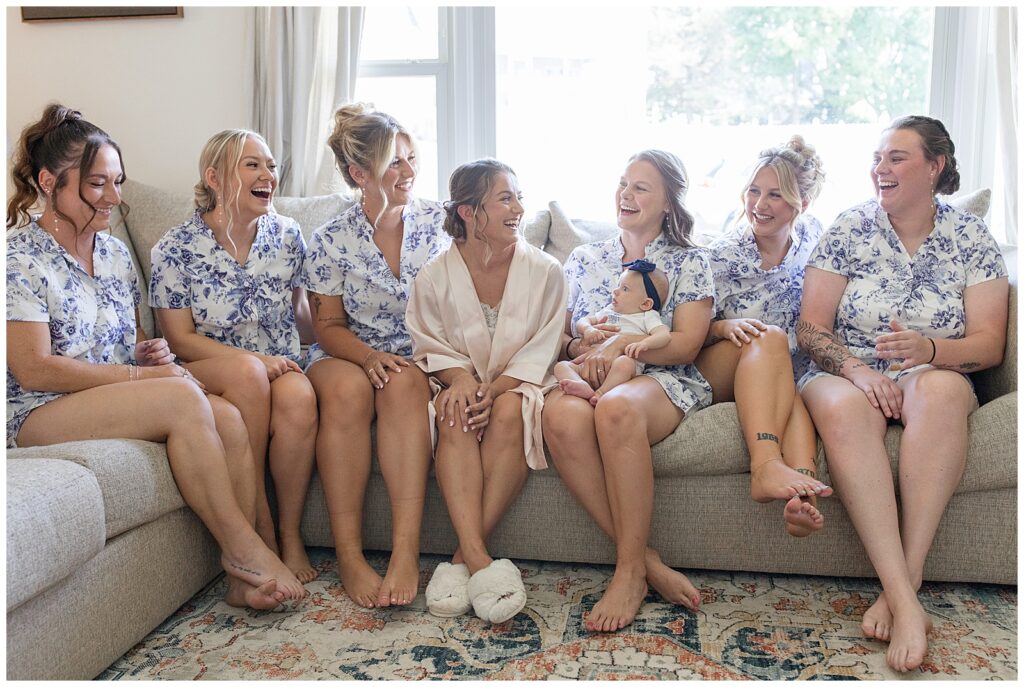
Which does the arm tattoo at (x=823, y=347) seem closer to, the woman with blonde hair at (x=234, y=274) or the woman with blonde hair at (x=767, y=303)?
the woman with blonde hair at (x=767, y=303)

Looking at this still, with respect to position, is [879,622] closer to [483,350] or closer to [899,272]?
[899,272]

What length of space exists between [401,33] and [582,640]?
2.36m

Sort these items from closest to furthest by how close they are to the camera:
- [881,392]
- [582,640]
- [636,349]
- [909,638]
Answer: [909,638], [582,640], [881,392], [636,349]

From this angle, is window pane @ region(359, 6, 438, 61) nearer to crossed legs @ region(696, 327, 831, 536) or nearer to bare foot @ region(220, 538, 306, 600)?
crossed legs @ region(696, 327, 831, 536)

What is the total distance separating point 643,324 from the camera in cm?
229

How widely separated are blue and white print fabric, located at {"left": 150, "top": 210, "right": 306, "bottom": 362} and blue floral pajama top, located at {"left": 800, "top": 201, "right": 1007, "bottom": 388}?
1.36m

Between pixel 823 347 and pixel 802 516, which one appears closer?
pixel 802 516

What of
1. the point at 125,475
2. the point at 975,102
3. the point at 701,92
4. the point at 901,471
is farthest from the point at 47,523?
the point at 975,102

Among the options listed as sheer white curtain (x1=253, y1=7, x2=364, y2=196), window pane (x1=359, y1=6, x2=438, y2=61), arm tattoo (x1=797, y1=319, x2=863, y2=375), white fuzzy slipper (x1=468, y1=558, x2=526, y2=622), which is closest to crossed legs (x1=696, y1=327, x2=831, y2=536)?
arm tattoo (x1=797, y1=319, x2=863, y2=375)

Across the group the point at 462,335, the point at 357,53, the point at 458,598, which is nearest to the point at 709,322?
the point at 462,335

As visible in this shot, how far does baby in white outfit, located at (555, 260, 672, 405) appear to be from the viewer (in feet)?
7.17

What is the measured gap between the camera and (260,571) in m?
1.94

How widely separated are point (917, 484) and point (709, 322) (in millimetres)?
617

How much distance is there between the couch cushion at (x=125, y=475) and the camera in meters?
1.71
